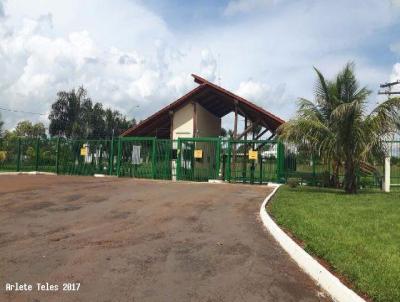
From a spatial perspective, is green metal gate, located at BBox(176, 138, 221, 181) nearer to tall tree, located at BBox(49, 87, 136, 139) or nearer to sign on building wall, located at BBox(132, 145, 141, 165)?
sign on building wall, located at BBox(132, 145, 141, 165)

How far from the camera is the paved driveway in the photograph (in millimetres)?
5566

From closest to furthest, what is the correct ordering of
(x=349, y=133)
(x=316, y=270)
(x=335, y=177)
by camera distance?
(x=316, y=270), (x=349, y=133), (x=335, y=177)

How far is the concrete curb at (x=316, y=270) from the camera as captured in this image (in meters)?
5.31

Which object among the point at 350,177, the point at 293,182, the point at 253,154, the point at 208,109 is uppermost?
the point at 208,109

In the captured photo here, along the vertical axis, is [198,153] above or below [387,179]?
above

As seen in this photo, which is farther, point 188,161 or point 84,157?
point 84,157

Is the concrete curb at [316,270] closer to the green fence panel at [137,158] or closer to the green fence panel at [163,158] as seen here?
the green fence panel at [163,158]

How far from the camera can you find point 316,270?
6.25 meters

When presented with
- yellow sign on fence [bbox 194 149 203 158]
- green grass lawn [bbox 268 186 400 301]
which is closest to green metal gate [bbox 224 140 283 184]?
yellow sign on fence [bbox 194 149 203 158]

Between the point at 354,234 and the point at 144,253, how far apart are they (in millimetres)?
3619

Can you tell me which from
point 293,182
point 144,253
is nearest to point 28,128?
point 293,182

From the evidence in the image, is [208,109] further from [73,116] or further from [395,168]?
[73,116]

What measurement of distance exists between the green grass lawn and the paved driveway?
1.74 ft

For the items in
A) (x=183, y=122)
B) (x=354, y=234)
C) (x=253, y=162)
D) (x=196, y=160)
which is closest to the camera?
(x=354, y=234)
